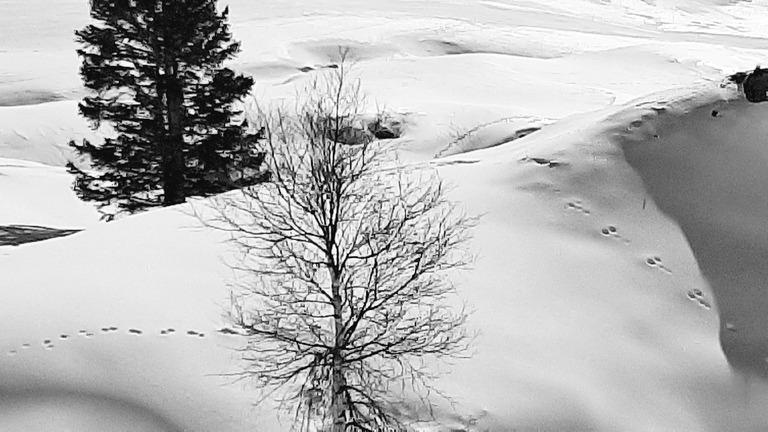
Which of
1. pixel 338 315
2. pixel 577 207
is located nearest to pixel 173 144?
pixel 577 207

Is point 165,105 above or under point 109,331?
above

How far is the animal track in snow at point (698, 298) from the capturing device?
14164 millimetres

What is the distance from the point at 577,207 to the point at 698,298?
2634 mm

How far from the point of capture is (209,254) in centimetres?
1378

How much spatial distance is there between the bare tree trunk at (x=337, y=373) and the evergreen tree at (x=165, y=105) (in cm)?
822

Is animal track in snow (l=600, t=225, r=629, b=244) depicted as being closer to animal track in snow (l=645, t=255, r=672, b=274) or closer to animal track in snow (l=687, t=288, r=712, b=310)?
animal track in snow (l=645, t=255, r=672, b=274)

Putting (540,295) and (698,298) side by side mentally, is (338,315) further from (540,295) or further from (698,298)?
(698,298)

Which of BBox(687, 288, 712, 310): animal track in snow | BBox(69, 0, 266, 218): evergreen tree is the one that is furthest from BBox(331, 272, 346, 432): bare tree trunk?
BBox(69, 0, 266, 218): evergreen tree

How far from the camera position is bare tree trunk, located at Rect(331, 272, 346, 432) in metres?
10.0

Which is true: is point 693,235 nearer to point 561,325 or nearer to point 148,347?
point 561,325

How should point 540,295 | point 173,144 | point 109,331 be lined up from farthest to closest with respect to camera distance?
point 173,144 < point 540,295 < point 109,331

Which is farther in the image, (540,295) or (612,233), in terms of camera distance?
(612,233)

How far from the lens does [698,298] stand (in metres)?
14.2

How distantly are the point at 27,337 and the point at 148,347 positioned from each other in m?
1.64
